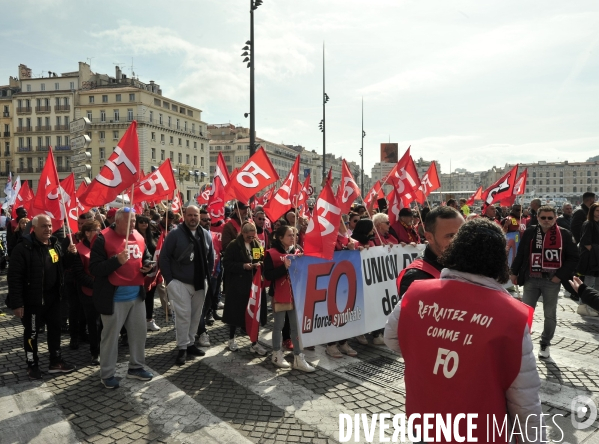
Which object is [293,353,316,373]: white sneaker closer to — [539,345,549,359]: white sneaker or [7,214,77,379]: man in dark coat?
[7,214,77,379]: man in dark coat

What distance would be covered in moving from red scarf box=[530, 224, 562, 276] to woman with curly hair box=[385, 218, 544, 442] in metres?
4.54

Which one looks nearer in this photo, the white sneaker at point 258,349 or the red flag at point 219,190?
the white sneaker at point 258,349

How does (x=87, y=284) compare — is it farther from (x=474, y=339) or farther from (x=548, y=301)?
(x=548, y=301)

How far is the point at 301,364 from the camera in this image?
18.8 ft

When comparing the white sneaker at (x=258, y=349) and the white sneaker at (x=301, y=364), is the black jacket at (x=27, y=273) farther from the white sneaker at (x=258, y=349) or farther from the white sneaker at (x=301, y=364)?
the white sneaker at (x=301, y=364)

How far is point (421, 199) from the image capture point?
9.95m

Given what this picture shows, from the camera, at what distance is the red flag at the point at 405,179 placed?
29.2 feet

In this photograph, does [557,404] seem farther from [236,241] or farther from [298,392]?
[236,241]

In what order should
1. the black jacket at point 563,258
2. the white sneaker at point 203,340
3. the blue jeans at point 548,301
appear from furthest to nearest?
the white sneaker at point 203,340 < the blue jeans at point 548,301 < the black jacket at point 563,258

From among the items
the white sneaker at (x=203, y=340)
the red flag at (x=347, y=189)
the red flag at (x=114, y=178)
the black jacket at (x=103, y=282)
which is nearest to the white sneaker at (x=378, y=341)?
the white sneaker at (x=203, y=340)

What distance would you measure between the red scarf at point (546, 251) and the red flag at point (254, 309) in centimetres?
375

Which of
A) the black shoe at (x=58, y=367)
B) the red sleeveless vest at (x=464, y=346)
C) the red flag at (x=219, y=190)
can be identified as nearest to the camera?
the red sleeveless vest at (x=464, y=346)

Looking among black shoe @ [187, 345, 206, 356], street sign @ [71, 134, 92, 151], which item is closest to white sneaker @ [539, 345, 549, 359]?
black shoe @ [187, 345, 206, 356]

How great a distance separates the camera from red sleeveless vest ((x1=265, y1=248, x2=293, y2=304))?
5.88m
